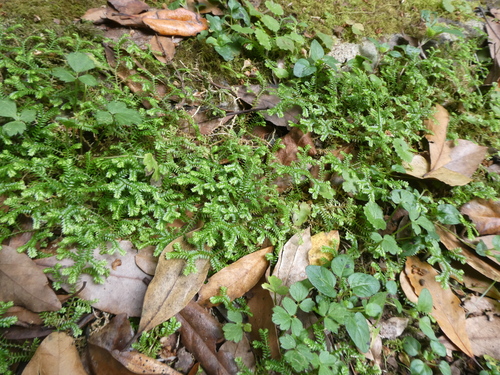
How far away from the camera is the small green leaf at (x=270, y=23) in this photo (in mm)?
2729

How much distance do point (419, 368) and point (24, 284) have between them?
2.26 meters

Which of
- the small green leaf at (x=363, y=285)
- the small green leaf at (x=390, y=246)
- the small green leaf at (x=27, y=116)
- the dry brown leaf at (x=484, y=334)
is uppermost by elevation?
the small green leaf at (x=27, y=116)

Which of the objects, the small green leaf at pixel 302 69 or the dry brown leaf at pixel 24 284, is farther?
the small green leaf at pixel 302 69

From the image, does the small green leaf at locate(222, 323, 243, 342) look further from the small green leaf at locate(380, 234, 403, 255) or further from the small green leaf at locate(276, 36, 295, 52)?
the small green leaf at locate(276, 36, 295, 52)

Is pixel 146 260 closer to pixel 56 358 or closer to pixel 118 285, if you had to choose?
pixel 118 285

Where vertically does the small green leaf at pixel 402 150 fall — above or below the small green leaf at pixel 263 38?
below

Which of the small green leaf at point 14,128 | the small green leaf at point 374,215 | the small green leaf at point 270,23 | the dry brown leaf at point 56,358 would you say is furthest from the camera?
the small green leaf at point 270,23

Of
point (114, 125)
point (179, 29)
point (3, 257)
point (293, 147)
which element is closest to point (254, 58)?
point (179, 29)

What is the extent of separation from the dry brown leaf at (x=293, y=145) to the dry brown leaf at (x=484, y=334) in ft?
5.43

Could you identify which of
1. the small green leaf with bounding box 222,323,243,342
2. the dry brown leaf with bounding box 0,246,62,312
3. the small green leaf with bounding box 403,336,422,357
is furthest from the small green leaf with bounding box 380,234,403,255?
the dry brown leaf with bounding box 0,246,62,312

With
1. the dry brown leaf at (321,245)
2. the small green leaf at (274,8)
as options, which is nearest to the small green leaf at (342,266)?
the dry brown leaf at (321,245)

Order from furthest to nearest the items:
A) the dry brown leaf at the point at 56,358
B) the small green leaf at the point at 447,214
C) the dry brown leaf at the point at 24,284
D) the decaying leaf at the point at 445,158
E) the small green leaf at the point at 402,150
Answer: the decaying leaf at the point at 445,158
the small green leaf at the point at 402,150
the small green leaf at the point at 447,214
the dry brown leaf at the point at 24,284
the dry brown leaf at the point at 56,358

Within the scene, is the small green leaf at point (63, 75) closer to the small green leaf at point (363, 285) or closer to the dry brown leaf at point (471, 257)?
the small green leaf at point (363, 285)

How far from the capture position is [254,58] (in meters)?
2.80
